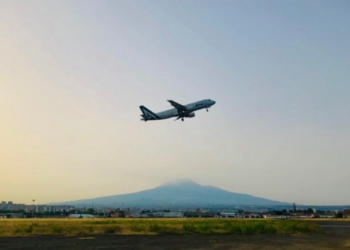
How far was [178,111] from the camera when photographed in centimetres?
7512

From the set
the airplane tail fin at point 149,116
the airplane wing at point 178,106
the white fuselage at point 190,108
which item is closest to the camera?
the airplane wing at point 178,106

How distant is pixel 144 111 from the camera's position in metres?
80.1

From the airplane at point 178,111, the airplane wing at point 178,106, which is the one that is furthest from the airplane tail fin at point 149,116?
the airplane wing at point 178,106

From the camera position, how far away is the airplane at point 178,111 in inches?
2934

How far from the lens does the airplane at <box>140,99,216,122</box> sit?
7453cm

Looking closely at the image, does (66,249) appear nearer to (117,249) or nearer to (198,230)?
(117,249)

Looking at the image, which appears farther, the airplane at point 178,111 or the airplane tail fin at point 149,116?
the airplane tail fin at point 149,116

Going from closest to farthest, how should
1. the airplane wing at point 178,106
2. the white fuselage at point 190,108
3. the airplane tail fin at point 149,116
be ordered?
the airplane wing at point 178,106
the white fuselage at point 190,108
the airplane tail fin at point 149,116

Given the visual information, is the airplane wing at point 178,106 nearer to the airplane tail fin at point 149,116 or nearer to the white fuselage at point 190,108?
the white fuselage at point 190,108

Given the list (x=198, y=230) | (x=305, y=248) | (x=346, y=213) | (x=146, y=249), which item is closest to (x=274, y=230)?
(x=198, y=230)

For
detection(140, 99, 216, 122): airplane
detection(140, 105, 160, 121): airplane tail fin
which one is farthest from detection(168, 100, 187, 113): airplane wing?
detection(140, 105, 160, 121): airplane tail fin

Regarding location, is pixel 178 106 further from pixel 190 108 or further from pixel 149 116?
pixel 149 116

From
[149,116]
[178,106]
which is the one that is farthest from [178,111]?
[149,116]

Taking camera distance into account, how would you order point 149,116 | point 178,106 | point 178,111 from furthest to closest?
point 149,116 → point 178,111 → point 178,106
